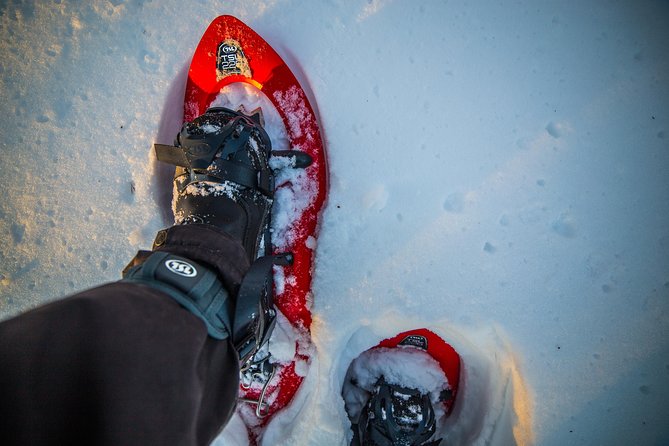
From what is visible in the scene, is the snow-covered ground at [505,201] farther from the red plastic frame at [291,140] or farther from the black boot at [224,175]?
the black boot at [224,175]

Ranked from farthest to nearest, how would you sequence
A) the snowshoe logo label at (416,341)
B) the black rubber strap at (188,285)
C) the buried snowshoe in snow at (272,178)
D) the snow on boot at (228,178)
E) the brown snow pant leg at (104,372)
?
the snowshoe logo label at (416,341)
the buried snowshoe in snow at (272,178)
the snow on boot at (228,178)
the black rubber strap at (188,285)
the brown snow pant leg at (104,372)

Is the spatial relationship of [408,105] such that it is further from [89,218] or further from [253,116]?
[89,218]

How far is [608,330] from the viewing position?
1.13m

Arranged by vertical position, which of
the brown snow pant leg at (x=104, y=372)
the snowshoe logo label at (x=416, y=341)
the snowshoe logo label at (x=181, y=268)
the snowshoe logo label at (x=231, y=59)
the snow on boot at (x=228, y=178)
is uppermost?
the snowshoe logo label at (x=231, y=59)

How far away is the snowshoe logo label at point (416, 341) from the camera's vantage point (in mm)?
1231

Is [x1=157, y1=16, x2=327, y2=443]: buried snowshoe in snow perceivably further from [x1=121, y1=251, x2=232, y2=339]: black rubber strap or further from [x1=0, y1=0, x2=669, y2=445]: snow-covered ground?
[x1=121, y1=251, x2=232, y2=339]: black rubber strap

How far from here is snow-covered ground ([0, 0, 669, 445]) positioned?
113cm

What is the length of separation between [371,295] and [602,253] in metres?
0.72

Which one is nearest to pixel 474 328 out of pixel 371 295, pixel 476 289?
pixel 476 289

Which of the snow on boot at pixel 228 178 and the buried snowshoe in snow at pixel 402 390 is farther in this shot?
the buried snowshoe in snow at pixel 402 390

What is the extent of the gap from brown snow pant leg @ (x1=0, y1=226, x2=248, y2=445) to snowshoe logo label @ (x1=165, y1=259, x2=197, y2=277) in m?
0.08

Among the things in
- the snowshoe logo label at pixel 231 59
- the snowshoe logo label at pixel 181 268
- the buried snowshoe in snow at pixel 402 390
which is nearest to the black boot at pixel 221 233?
the snowshoe logo label at pixel 181 268

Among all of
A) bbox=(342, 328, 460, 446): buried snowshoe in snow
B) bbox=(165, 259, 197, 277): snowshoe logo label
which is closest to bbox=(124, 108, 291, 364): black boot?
bbox=(165, 259, 197, 277): snowshoe logo label

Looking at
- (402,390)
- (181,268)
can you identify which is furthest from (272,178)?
(402,390)
